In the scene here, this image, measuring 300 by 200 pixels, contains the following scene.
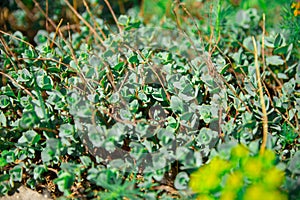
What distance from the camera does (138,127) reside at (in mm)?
1331

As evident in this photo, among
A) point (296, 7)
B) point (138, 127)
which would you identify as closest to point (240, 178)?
point (138, 127)

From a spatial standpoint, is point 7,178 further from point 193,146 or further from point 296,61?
point 296,61

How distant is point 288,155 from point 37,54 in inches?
39.6

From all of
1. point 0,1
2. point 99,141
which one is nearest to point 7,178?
point 99,141

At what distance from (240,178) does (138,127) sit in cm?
37

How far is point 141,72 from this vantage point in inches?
61.7

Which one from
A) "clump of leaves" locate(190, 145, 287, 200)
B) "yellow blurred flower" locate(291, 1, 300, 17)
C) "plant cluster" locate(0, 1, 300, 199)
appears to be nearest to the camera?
"clump of leaves" locate(190, 145, 287, 200)

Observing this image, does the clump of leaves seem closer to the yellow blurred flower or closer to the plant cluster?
the plant cluster

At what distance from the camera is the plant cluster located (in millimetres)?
1267

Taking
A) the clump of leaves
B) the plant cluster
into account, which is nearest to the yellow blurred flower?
the plant cluster

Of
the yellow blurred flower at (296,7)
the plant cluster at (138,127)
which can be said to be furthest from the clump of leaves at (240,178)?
the yellow blurred flower at (296,7)

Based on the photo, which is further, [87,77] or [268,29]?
[268,29]

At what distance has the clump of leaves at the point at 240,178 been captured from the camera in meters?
1.03

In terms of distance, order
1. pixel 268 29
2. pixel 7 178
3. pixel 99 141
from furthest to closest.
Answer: pixel 268 29 < pixel 7 178 < pixel 99 141
